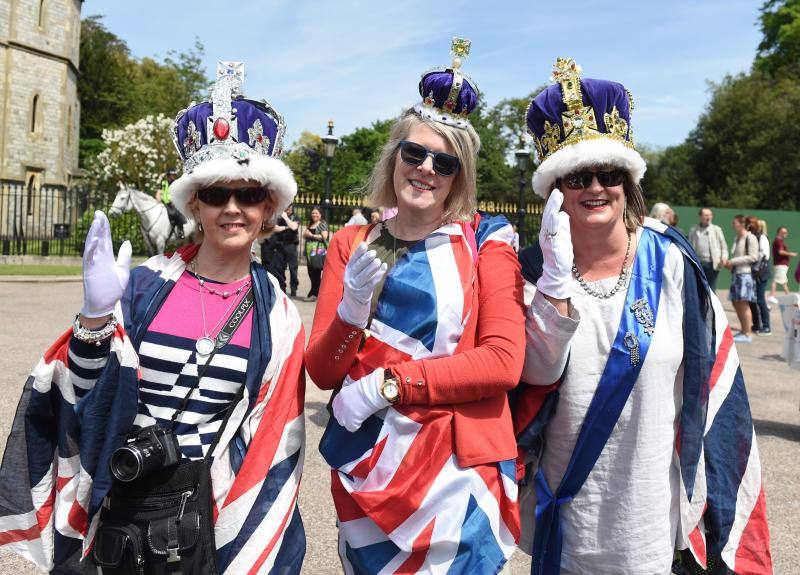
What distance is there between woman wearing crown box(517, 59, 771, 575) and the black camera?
108 cm

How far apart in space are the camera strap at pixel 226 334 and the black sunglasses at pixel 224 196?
29cm

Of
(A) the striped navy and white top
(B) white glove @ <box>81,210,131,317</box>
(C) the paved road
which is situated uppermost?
(B) white glove @ <box>81,210,131,317</box>

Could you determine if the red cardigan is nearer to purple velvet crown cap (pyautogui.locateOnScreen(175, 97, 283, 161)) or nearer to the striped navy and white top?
the striped navy and white top

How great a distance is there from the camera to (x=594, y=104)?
2.42 meters

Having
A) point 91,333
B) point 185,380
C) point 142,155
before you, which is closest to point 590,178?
point 185,380

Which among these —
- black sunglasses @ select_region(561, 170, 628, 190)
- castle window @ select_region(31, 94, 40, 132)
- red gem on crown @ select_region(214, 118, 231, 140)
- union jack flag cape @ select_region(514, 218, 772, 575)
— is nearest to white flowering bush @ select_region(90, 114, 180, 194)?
castle window @ select_region(31, 94, 40, 132)

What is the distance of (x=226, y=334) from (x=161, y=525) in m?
0.58

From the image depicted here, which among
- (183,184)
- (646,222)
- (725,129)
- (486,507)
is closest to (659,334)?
(646,222)

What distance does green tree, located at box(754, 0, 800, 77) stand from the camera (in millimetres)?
32844

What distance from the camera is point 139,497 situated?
209 cm

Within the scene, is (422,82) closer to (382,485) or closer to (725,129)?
(382,485)

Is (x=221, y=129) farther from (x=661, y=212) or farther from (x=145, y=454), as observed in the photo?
(x=661, y=212)

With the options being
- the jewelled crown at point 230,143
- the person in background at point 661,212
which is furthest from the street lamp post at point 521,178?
the jewelled crown at point 230,143

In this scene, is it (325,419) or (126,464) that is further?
(325,419)
